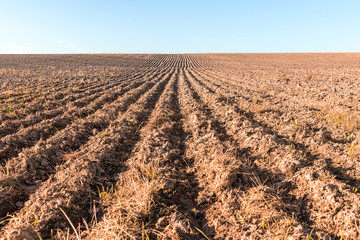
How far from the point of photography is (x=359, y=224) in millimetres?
2121

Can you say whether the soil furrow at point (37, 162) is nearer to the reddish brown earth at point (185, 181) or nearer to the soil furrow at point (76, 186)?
the reddish brown earth at point (185, 181)

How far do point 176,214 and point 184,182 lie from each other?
77 cm

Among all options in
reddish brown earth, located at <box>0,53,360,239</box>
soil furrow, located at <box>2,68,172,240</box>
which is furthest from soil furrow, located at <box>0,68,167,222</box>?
soil furrow, located at <box>2,68,172,240</box>

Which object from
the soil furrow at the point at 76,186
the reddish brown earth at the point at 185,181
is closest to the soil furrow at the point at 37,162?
the reddish brown earth at the point at 185,181

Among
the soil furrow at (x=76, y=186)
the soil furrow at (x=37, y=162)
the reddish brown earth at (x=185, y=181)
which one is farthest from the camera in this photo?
the soil furrow at (x=37, y=162)

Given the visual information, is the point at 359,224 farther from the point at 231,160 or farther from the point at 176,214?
the point at 176,214

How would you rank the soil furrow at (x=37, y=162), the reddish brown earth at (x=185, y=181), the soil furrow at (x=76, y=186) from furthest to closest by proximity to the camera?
the soil furrow at (x=37, y=162) < the soil furrow at (x=76, y=186) < the reddish brown earth at (x=185, y=181)

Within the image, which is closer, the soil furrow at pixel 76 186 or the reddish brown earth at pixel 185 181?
the reddish brown earth at pixel 185 181

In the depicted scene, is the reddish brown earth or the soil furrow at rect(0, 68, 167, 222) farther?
the soil furrow at rect(0, 68, 167, 222)

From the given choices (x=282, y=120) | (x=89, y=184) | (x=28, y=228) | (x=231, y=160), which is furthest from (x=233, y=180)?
(x=282, y=120)

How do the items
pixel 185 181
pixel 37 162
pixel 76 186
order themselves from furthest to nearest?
pixel 37 162 → pixel 185 181 → pixel 76 186

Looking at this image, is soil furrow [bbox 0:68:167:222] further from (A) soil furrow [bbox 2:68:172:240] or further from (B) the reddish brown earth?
(A) soil furrow [bbox 2:68:172:240]

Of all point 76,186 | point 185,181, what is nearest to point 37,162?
point 76,186

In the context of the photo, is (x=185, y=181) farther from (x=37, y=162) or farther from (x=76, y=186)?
(x=37, y=162)
